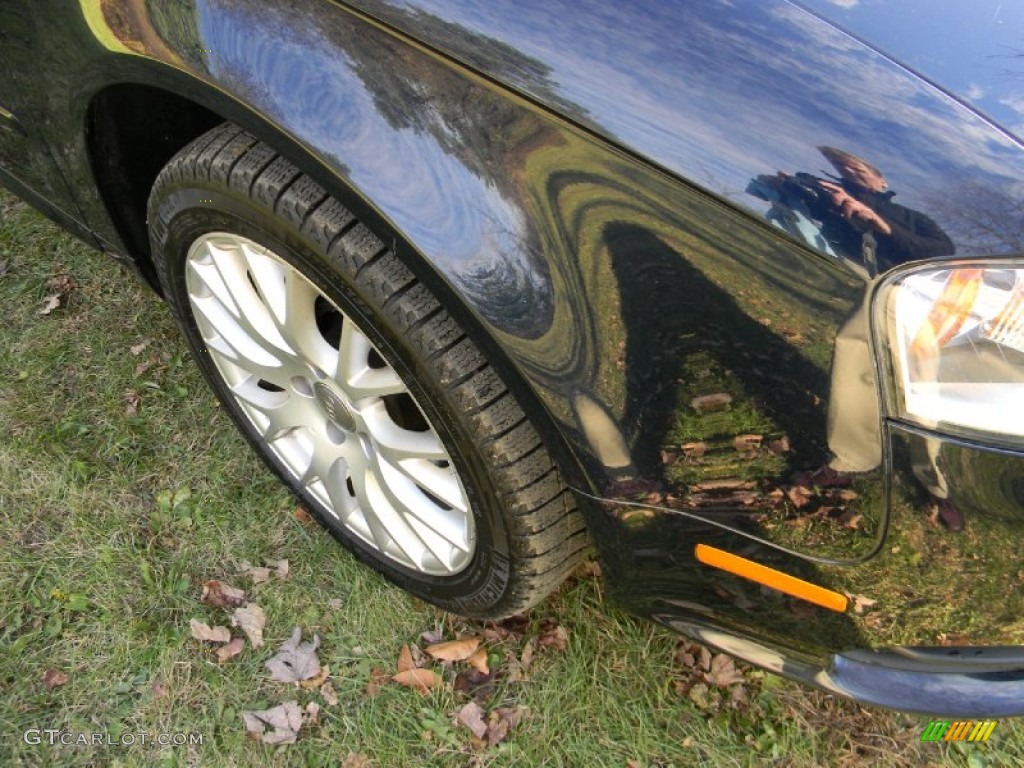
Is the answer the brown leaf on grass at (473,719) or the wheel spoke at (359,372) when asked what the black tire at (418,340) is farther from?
the brown leaf on grass at (473,719)

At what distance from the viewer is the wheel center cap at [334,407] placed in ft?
5.74

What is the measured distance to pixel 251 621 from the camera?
6.66ft

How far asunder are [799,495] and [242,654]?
1310 millimetres

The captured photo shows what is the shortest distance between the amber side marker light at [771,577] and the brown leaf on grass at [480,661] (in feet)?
2.47

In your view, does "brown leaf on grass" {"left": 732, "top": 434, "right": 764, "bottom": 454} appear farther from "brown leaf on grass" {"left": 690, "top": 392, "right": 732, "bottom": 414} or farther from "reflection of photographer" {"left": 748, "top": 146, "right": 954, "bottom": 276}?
"reflection of photographer" {"left": 748, "top": 146, "right": 954, "bottom": 276}

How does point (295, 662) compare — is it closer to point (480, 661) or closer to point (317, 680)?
point (317, 680)

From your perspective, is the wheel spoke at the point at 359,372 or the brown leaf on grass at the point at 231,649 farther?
the brown leaf on grass at the point at 231,649

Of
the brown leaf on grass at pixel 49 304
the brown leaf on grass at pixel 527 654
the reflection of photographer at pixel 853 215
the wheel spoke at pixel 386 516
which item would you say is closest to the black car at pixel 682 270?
the reflection of photographer at pixel 853 215

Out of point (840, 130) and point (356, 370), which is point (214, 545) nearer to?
point (356, 370)

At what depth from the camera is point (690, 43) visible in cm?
118

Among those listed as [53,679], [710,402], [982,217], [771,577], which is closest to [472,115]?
[710,402]

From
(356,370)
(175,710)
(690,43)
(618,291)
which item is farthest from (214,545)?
(690,43)

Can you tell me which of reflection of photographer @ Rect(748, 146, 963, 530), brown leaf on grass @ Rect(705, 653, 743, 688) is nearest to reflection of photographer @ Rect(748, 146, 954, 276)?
reflection of photographer @ Rect(748, 146, 963, 530)

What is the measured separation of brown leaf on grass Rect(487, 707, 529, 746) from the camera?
1856mm
